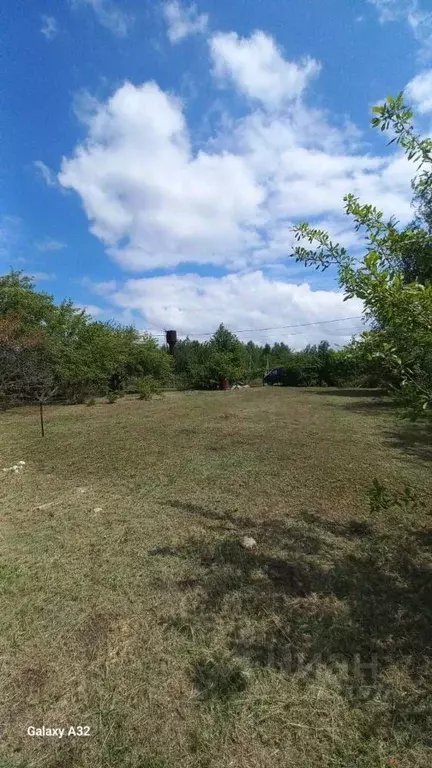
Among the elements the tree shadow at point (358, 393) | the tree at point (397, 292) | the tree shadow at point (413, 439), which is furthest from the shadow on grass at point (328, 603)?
the tree shadow at point (358, 393)

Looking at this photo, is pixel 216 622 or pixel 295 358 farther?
pixel 295 358

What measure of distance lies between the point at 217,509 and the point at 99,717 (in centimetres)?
213

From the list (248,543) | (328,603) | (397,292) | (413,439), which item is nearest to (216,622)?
(328,603)

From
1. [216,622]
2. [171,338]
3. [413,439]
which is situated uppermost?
[171,338]

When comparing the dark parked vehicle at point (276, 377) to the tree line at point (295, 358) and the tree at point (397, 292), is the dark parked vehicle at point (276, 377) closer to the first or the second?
the tree line at point (295, 358)

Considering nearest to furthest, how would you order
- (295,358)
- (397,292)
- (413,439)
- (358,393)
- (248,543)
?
(397,292)
(248,543)
(413,439)
(358,393)
(295,358)

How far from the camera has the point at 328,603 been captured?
2.18 metres

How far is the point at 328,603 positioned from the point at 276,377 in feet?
77.9

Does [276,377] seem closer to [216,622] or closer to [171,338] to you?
[171,338]

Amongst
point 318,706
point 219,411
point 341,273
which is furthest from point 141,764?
point 219,411

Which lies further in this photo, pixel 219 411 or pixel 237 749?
pixel 219 411

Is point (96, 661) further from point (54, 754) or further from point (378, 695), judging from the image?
point (378, 695)

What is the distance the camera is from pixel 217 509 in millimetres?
3590

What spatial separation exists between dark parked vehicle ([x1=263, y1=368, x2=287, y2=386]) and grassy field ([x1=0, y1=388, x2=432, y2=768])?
20.2 metres
